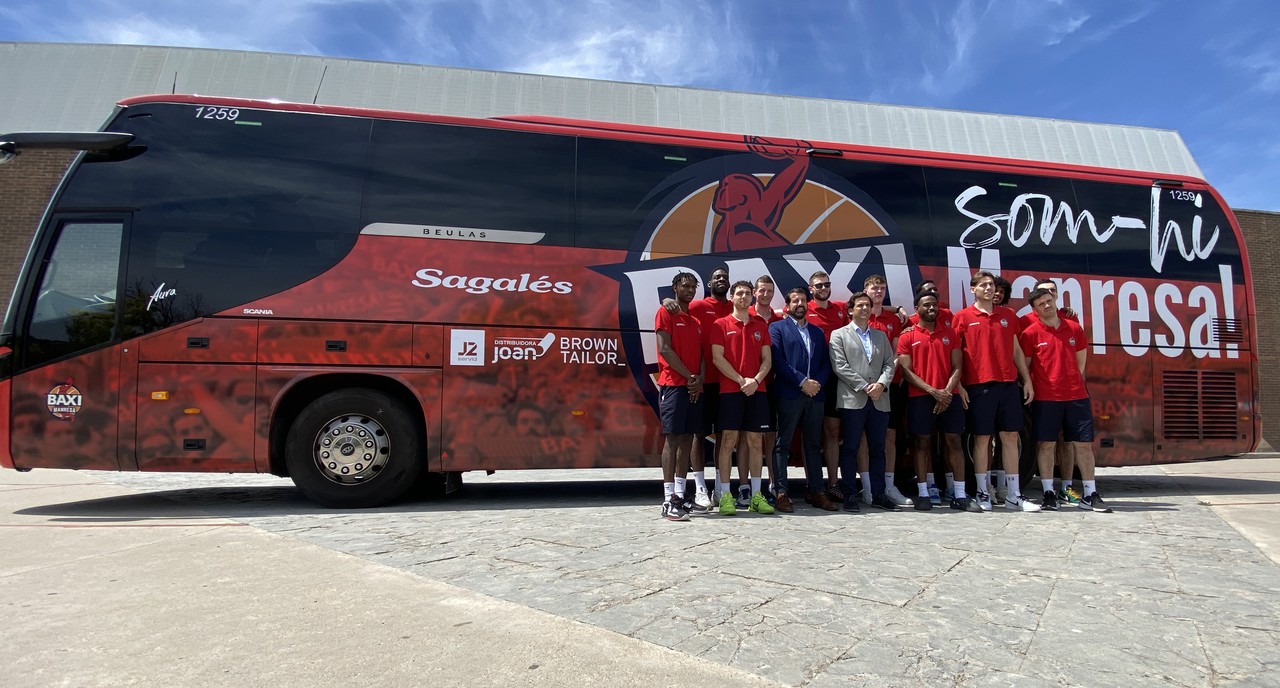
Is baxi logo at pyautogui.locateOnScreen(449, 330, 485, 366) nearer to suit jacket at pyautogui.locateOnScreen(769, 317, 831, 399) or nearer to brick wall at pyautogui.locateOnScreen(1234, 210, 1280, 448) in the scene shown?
suit jacket at pyautogui.locateOnScreen(769, 317, 831, 399)

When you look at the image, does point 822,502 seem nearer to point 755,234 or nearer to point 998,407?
point 998,407

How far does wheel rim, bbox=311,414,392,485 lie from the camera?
256 inches

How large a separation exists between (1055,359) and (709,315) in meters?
3.23

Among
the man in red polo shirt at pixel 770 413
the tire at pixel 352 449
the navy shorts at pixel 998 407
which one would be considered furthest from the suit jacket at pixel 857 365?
the tire at pixel 352 449

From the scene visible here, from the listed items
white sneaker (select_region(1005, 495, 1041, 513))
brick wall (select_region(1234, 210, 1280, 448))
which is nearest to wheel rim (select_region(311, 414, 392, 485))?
white sneaker (select_region(1005, 495, 1041, 513))

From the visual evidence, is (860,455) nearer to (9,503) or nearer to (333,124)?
(333,124)

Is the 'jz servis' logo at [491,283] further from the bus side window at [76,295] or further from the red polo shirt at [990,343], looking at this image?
the red polo shirt at [990,343]

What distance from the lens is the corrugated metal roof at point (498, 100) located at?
68.5 ft

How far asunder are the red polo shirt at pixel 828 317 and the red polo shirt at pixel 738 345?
97 cm

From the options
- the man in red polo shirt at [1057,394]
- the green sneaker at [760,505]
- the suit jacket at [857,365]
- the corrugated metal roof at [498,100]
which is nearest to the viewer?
the green sneaker at [760,505]

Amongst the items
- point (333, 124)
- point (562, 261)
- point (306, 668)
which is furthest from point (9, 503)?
point (306, 668)

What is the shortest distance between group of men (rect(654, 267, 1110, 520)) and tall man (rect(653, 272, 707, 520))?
1 centimetres

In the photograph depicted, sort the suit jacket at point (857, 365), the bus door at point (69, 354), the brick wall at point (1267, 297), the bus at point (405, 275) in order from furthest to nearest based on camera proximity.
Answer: the brick wall at point (1267, 297)
the suit jacket at point (857, 365)
the bus at point (405, 275)
the bus door at point (69, 354)

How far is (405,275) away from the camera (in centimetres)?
652
